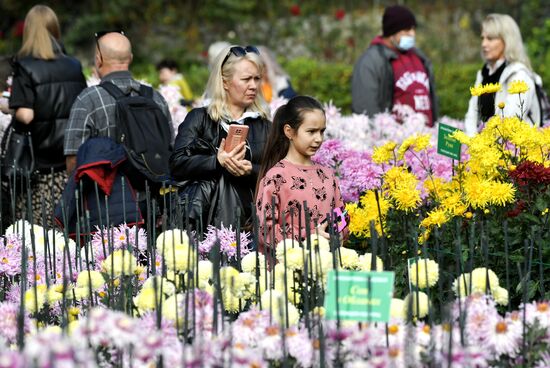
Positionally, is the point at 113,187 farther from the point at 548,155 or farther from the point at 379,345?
the point at 379,345

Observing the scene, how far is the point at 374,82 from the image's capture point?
250 inches

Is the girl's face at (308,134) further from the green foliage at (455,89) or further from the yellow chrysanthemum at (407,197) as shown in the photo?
the green foliage at (455,89)

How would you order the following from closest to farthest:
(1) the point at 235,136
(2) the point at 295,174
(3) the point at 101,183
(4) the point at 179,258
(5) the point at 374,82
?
(4) the point at 179,258, (2) the point at 295,174, (1) the point at 235,136, (3) the point at 101,183, (5) the point at 374,82

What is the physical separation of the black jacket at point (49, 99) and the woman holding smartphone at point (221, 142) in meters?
1.34

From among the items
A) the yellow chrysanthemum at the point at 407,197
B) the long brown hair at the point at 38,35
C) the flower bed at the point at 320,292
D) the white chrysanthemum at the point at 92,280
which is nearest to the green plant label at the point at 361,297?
the flower bed at the point at 320,292

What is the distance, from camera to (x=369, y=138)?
5.77m

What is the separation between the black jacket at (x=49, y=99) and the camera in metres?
5.55

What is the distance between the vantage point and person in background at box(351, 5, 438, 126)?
250 inches

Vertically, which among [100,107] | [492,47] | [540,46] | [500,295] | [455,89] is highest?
[540,46]

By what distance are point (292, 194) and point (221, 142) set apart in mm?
475

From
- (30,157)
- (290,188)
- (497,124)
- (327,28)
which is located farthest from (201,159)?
(327,28)

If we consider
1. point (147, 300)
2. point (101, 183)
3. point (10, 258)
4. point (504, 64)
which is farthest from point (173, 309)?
point (504, 64)

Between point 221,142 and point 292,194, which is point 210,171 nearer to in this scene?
point 221,142

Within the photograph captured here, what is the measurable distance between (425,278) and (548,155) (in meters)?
1.41
